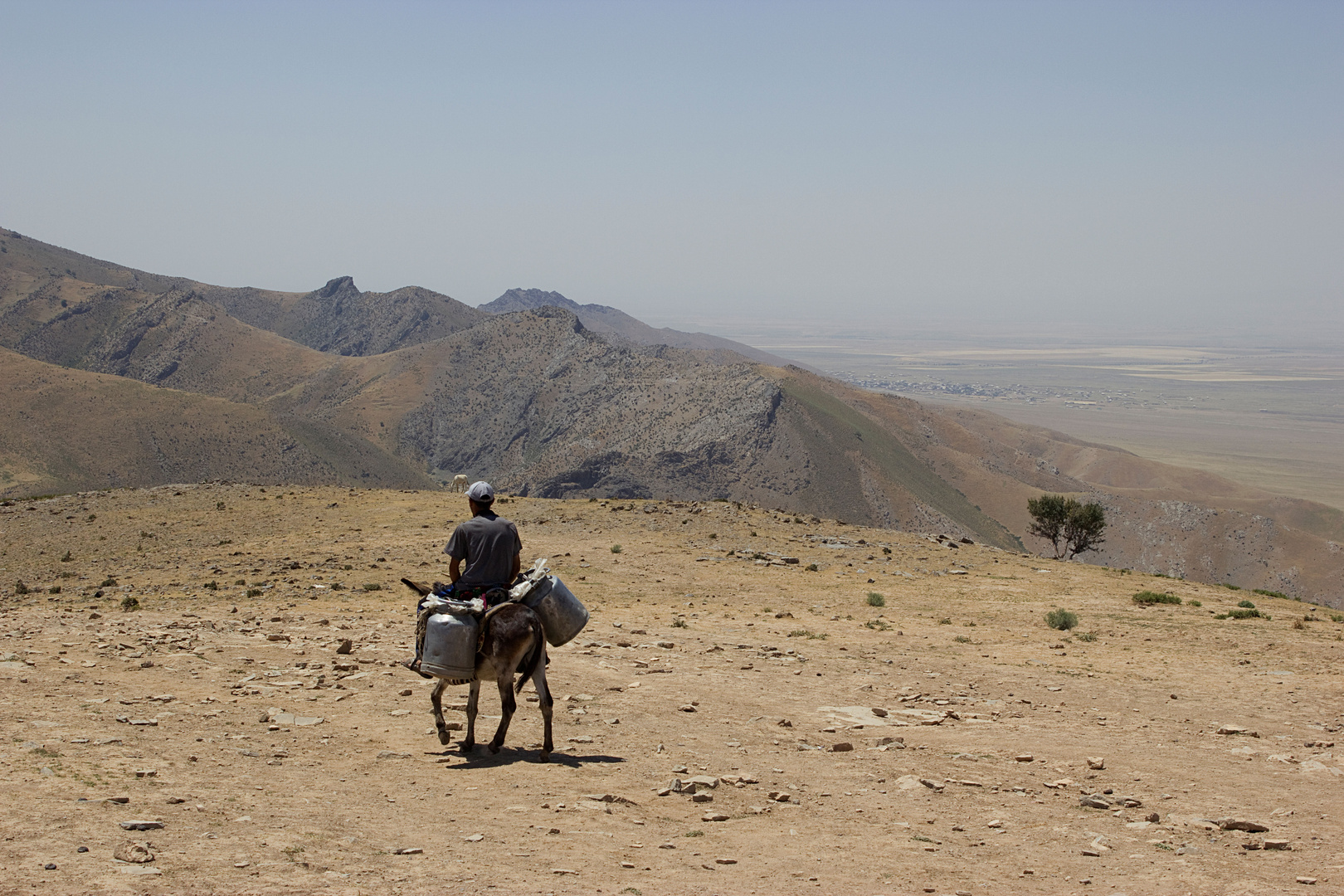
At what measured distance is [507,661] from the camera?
31.7ft

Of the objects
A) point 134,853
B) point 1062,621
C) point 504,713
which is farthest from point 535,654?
point 1062,621

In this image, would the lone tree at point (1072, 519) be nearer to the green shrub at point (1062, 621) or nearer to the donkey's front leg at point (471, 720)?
the green shrub at point (1062, 621)

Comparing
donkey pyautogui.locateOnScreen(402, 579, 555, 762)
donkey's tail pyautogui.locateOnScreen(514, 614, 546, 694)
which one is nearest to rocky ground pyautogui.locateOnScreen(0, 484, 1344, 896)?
donkey pyautogui.locateOnScreen(402, 579, 555, 762)

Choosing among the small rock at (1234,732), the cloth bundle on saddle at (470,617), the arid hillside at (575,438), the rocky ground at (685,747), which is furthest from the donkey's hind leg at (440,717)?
the arid hillside at (575,438)

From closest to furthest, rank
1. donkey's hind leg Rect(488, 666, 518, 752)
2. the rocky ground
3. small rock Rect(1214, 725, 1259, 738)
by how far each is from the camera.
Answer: the rocky ground → donkey's hind leg Rect(488, 666, 518, 752) → small rock Rect(1214, 725, 1259, 738)

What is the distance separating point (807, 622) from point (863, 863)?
12635mm

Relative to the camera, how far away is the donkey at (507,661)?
9.62 m

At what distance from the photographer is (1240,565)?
95.1 m

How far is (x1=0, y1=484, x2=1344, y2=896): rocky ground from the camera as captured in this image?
686cm

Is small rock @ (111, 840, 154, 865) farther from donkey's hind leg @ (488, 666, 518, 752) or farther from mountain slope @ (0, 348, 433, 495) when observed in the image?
mountain slope @ (0, 348, 433, 495)

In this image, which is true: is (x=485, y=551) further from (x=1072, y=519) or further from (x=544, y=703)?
(x=1072, y=519)

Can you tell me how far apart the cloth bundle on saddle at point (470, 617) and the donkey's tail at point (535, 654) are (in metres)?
0.14

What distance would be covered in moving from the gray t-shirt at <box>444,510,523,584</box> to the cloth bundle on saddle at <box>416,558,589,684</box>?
0.15 metres

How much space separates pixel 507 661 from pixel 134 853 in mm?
3926
